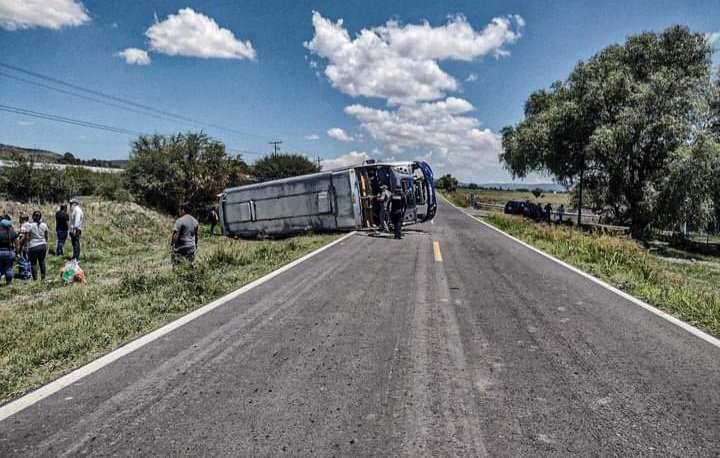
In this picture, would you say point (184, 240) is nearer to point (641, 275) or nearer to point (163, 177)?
point (641, 275)

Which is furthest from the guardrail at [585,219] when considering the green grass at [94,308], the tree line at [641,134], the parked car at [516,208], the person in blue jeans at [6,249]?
the person in blue jeans at [6,249]

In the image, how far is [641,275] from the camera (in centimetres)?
823

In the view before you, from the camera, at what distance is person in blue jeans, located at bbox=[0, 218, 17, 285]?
9.70m

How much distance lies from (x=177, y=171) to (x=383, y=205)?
17.8 m

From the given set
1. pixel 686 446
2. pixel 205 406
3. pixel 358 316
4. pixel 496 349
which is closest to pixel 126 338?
pixel 205 406

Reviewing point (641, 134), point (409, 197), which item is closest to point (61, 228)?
point (409, 197)

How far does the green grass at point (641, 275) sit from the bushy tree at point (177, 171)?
21.8 m

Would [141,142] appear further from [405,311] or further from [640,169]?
[640,169]

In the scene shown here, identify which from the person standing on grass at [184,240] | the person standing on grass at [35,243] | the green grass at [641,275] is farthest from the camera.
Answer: the person standing on grass at [35,243]

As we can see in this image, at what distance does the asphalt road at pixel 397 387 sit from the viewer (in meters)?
2.52

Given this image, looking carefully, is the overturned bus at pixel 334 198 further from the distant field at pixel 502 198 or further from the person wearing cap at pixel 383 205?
the distant field at pixel 502 198

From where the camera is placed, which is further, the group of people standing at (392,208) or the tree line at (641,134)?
the tree line at (641,134)

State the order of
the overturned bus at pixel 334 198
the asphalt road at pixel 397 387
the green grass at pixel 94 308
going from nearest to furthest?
1. the asphalt road at pixel 397 387
2. the green grass at pixel 94 308
3. the overturned bus at pixel 334 198

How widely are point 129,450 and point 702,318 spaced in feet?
21.5
